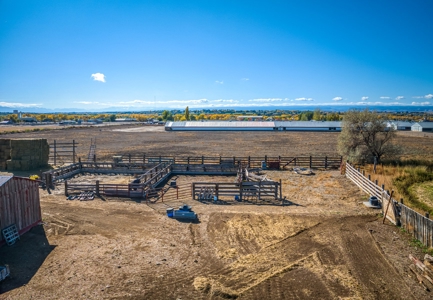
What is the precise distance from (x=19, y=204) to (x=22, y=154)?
17.2 meters

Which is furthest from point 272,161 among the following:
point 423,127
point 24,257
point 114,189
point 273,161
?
point 423,127

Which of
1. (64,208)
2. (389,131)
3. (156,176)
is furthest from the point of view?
(389,131)

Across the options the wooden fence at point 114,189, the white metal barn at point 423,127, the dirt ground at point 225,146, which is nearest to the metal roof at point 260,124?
the white metal barn at point 423,127

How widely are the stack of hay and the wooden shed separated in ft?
52.7

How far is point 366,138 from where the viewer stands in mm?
30562

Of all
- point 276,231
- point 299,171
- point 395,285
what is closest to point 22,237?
point 276,231

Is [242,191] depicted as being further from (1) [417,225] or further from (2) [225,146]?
(2) [225,146]

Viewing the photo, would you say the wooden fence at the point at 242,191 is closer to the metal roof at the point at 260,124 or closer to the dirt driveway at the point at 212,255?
the dirt driveway at the point at 212,255

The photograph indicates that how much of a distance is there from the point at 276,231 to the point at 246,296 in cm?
507

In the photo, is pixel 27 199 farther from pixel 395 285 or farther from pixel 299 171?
pixel 299 171

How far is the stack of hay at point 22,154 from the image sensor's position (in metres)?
27.3

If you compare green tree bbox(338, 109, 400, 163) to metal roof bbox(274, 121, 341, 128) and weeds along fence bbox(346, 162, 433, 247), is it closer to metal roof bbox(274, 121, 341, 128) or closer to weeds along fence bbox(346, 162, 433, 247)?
weeds along fence bbox(346, 162, 433, 247)

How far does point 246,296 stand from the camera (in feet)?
28.5

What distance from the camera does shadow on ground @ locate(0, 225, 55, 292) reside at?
31.0ft
